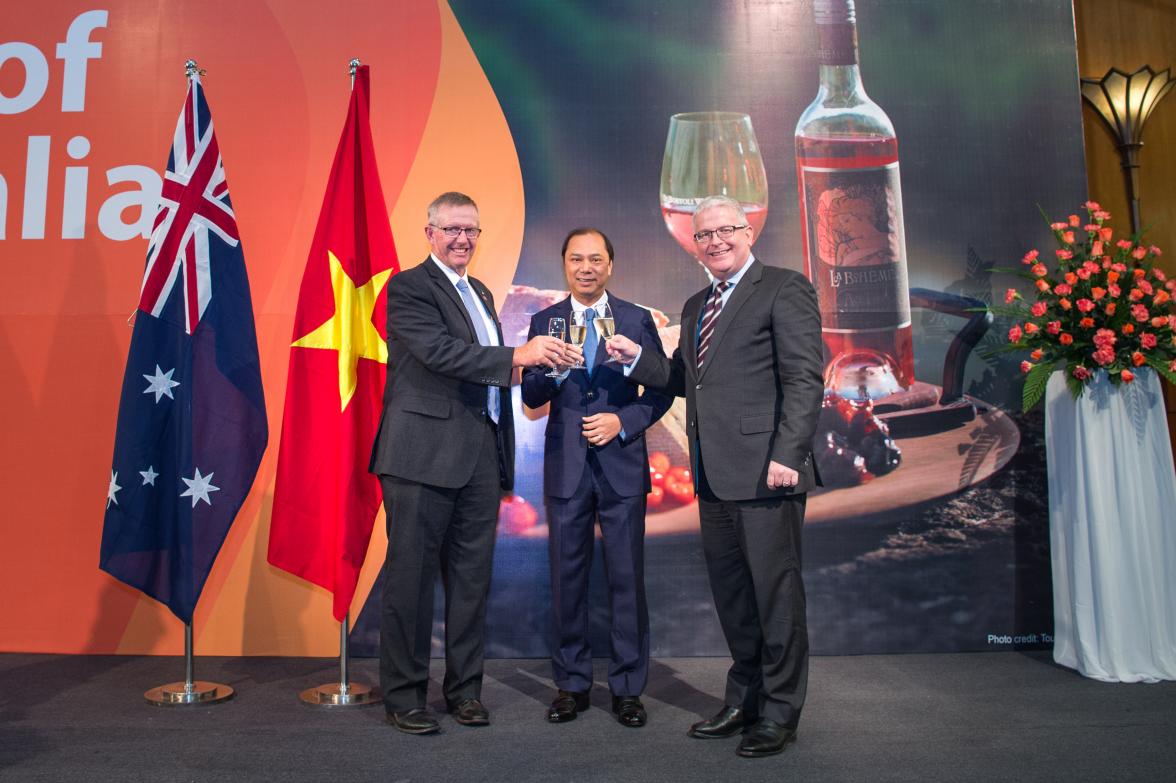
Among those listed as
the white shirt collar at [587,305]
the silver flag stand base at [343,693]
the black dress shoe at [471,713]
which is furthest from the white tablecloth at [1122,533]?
the silver flag stand base at [343,693]

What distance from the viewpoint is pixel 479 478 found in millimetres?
3135

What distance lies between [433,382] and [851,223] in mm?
2383

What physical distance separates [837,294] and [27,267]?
13.4ft

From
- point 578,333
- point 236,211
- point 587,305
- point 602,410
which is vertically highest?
point 236,211

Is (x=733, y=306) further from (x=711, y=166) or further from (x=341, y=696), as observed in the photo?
(x=341, y=696)

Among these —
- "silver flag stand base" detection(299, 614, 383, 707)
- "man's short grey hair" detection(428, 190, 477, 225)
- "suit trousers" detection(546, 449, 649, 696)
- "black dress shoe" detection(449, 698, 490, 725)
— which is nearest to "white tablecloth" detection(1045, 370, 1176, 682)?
"suit trousers" detection(546, 449, 649, 696)

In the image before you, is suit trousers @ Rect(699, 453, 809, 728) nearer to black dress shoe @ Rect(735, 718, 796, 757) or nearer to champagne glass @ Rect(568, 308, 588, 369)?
black dress shoe @ Rect(735, 718, 796, 757)

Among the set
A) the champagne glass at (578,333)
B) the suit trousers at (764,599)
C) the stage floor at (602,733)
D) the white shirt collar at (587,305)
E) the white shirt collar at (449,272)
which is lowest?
the stage floor at (602,733)

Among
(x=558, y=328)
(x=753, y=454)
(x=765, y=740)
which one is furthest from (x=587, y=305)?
(x=765, y=740)

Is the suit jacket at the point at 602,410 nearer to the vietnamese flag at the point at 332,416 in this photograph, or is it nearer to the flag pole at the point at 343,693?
the vietnamese flag at the point at 332,416

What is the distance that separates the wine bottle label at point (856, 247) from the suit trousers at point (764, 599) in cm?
173

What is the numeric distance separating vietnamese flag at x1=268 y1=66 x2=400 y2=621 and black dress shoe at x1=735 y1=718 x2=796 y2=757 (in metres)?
1.66

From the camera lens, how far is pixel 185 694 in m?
3.34

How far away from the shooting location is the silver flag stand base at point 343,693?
334 cm
